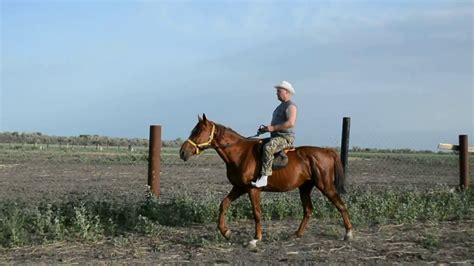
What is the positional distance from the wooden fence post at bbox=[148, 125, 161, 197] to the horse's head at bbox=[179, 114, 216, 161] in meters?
2.10

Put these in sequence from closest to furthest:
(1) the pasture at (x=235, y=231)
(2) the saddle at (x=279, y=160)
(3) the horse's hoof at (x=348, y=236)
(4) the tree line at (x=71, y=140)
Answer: (1) the pasture at (x=235, y=231), (3) the horse's hoof at (x=348, y=236), (2) the saddle at (x=279, y=160), (4) the tree line at (x=71, y=140)

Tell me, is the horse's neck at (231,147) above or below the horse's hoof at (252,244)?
above

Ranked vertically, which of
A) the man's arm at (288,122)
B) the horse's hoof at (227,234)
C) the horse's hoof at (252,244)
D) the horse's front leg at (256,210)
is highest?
the man's arm at (288,122)

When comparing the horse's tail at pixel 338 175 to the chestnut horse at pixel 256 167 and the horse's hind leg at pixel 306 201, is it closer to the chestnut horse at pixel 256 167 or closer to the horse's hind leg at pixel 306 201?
the chestnut horse at pixel 256 167

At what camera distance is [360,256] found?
8031 millimetres

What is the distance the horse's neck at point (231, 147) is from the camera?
30.2ft

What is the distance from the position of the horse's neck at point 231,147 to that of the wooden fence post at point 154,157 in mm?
2136

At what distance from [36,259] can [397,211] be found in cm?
658

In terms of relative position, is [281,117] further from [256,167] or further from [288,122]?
[256,167]

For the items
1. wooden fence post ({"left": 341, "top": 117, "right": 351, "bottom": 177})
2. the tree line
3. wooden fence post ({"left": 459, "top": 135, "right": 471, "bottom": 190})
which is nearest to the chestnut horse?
wooden fence post ({"left": 341, "top": 117, "right": 351, "bottom": 177})

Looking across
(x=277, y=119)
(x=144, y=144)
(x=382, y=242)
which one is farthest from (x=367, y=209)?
(x=144, y=144)

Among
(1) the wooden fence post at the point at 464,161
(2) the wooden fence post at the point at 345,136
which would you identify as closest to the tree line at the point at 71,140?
(1) the wooden fence post at the point at 464,161

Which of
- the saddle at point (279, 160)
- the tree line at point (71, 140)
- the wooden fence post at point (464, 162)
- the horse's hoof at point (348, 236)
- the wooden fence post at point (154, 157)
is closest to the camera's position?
the horse's hoof at point (348, 236)

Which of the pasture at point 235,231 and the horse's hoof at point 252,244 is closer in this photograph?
the pasture at point 235,231
